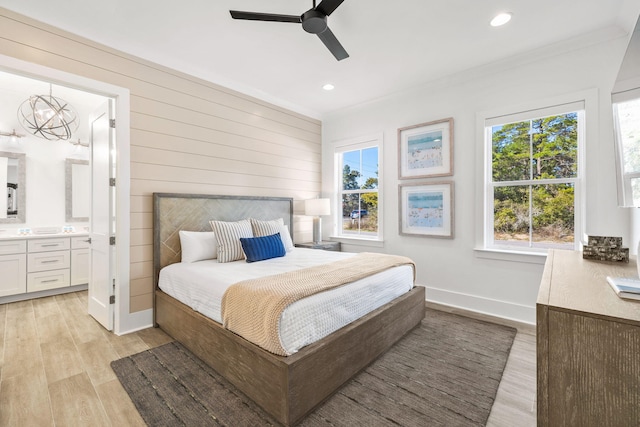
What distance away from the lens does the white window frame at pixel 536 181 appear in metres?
2.69

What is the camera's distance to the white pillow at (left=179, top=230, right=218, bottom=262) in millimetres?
2936

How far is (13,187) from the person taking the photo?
4020mm

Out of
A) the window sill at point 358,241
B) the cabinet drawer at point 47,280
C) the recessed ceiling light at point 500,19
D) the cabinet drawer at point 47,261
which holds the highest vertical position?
the recessed ceiling light at point 500,19

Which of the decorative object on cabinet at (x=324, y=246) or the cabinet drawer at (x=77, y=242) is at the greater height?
the cabinet drawer at (x=77, y=242)

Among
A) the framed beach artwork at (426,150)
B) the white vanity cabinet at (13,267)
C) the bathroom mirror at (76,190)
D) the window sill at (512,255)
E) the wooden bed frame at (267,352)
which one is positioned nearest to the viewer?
the wooden bed frame at (267,352)

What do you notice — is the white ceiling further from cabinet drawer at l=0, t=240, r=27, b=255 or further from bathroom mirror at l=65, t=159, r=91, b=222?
cabinet drawer at l=0, t=240, r=27, b=255

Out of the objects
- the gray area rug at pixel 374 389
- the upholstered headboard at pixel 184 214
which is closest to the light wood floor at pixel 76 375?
the gray area rug at pixel 374 389

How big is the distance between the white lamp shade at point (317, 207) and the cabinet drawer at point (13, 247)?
12.4 feet

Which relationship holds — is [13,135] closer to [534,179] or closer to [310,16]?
[310,16]

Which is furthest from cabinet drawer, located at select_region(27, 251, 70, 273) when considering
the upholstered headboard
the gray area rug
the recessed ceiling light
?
the recessed ceiling light

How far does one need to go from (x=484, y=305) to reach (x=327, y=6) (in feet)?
10.9

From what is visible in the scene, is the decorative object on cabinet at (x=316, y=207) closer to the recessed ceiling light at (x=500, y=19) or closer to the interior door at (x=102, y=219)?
the interior door at (x=102, y=219)

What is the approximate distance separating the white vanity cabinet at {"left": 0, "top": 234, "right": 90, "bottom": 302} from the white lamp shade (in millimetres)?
2901

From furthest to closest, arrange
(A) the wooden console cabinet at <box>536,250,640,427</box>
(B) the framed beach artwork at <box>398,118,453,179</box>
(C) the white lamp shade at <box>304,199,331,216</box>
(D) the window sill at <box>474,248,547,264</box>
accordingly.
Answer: (C) the white lamp shade at <box>304,199,331,216</box>
(B) the framed beach artwork at <box>398,118,453,179</box>
(D) the window sill at <box>474,248,547,264</box>
(A) the wooden console cabinet at <box>536,250,640,427</box>
